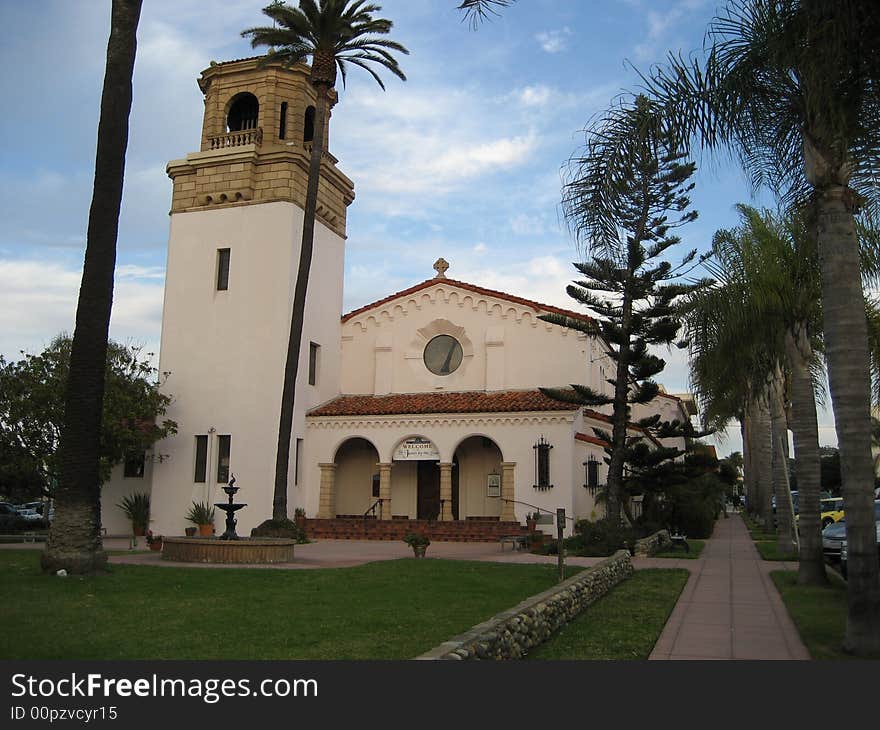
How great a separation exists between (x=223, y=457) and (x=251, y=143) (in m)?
11.4

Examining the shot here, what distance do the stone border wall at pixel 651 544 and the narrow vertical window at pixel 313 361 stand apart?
1388cm

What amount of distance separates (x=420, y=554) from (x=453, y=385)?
12.4m

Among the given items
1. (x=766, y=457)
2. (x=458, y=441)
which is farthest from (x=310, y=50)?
(x=766, y=457)

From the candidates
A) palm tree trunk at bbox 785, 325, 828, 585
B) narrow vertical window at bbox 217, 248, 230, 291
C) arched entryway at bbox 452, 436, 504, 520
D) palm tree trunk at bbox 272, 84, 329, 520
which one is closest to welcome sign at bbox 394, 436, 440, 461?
arched entryway at bbox 452, 436, 504, 520

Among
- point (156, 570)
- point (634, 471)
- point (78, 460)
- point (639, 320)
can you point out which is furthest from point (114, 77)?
point (634, 471)

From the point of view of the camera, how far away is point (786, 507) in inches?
856

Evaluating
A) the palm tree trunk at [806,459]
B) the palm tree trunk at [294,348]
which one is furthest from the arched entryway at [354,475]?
the palm tree trunk at [806,459]

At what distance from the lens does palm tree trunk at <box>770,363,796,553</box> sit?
842 inches

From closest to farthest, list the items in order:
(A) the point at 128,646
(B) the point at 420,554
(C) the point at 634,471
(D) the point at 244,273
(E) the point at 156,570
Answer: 1. (A) the point at 128,646
2. (E) the point at 156,570
3. (B) the point at 420,554
4. (C) the point at 634,471
5. (D) the point at 244,273

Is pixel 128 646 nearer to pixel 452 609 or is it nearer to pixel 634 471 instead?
pixel 452 609

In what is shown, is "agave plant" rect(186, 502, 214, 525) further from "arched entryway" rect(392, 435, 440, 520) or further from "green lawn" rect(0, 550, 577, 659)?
"green lawn" rect(0, 550, 577, 659)

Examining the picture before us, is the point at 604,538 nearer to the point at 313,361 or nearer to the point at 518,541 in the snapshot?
the point at 518,541

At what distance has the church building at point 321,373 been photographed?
27.3 m

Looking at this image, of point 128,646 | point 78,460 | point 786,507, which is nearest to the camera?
point 128,646
